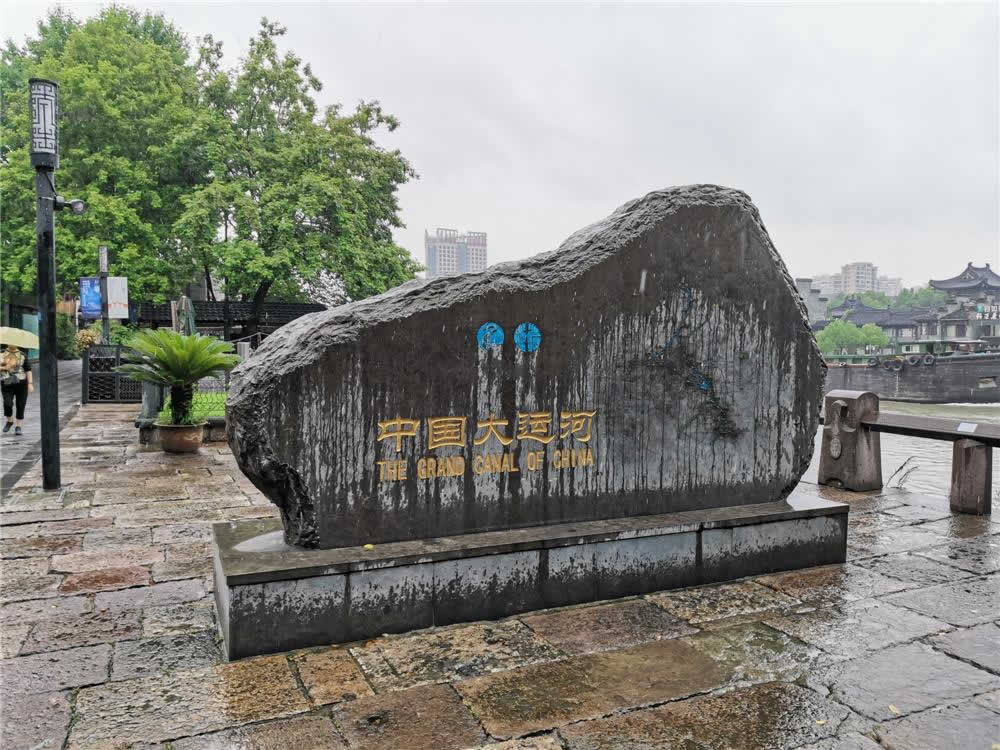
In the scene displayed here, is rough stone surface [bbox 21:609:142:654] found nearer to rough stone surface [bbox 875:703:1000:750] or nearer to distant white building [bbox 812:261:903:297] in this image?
rough stone surface [bbox 875:703:1000:750]

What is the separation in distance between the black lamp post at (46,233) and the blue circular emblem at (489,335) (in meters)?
4.62

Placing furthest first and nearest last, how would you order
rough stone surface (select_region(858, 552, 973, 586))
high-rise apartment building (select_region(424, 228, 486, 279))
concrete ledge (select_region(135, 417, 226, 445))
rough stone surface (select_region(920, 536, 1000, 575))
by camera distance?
high-rise apartment building (select_region(424, 228, 486, 279)) → concrete ledge (select_region(135, 417, 226, 445)) → rough stone surface (select_region(920, 536, 1000, 575)) → rough stone surface (select_region(858, 552, 973, 586))

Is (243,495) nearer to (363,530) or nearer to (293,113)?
(363,530)

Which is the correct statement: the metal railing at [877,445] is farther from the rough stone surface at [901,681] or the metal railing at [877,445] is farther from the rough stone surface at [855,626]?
the rough stone surface at [901,681]

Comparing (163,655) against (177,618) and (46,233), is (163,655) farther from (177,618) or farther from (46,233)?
(46,233)

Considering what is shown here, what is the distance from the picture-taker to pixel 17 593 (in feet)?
12.7

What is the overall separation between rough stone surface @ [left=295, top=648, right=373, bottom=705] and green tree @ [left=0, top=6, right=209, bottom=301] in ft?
61.4

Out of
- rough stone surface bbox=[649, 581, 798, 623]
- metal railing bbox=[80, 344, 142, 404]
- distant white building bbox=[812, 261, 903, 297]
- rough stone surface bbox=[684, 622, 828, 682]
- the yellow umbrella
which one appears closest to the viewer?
rough stone surface bbox=[684, 622, 828, 682]

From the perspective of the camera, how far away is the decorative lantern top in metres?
6.31

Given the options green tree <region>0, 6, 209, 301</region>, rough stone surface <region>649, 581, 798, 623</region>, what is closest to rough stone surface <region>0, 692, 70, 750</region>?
rough stone surface <region>649, 581, 798, 623</region>

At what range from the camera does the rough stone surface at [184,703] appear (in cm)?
246

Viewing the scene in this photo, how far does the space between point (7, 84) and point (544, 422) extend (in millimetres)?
26366

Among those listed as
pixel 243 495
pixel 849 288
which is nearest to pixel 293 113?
pixel 243 495

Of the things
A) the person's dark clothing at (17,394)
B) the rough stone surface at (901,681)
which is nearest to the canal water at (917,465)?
the rough stone surface at (901,681)
